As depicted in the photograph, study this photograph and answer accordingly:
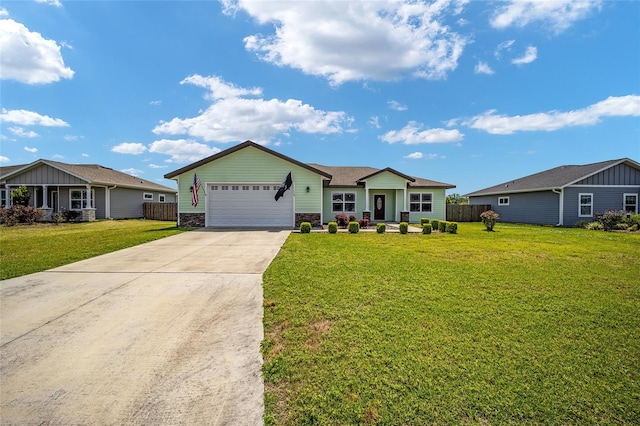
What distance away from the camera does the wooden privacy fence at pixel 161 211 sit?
23.5 meters

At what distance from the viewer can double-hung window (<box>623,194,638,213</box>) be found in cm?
1944

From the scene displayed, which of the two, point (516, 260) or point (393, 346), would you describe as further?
point (516, 260)

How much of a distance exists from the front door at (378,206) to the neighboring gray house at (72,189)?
755 inches

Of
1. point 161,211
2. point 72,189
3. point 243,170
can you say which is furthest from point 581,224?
point 72,189

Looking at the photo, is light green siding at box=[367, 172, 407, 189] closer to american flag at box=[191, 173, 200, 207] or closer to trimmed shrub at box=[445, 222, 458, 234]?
trimmed shrub at box=[445, 222, 458, 234]

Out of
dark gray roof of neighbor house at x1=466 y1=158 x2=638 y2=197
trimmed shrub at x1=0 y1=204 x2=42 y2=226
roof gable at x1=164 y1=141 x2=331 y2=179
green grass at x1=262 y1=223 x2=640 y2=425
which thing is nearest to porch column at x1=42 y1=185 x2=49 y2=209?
trimmed shrub at x1=0 y1=204 x2=42 y2=226

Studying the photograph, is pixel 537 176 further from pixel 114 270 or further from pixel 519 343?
pixel 114 270

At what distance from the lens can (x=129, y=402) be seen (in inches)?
100

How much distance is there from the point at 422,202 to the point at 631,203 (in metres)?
13.1

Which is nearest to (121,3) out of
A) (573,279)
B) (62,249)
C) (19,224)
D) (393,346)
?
(62,249)

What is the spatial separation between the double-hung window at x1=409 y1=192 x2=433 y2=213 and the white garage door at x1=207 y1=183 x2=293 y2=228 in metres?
9.68

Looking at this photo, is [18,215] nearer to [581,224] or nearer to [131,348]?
[131,348]

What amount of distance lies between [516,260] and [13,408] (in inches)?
359

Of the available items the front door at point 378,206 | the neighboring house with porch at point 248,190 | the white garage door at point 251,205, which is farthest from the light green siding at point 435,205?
the white garage door at point 251,205
